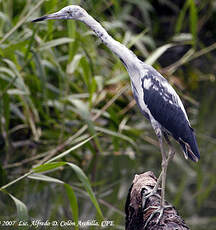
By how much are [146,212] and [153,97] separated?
711mm

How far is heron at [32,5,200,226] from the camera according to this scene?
3.48 meters

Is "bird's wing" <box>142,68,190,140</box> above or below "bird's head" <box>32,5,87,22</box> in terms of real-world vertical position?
below

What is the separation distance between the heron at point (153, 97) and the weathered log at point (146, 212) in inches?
2.2

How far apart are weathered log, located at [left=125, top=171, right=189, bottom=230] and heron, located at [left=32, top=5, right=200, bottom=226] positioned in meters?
0.06

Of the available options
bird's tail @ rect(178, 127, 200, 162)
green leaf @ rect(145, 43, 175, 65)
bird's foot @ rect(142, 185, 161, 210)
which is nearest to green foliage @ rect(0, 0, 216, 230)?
green leaf @ rect(145, 43, 175, 65)

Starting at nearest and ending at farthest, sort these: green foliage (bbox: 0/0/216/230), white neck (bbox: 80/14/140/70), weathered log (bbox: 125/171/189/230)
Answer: weathered log (bbox: 125/171/189/230) → white neck (bbox: 80/14/140/70) → green foliage (bbox: 0/0/216/230)

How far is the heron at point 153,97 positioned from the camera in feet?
11.4

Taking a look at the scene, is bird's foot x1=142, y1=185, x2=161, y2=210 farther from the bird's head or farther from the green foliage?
the green foliage

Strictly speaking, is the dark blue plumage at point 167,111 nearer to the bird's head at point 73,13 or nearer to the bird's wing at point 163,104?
the bird's wing at point 163,104

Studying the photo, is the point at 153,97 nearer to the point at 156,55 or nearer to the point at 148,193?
the point at 148,193

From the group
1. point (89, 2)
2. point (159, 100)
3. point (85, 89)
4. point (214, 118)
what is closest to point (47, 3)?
point (89, 2)

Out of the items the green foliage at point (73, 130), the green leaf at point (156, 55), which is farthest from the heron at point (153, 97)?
the green leaf at point (156, 55)

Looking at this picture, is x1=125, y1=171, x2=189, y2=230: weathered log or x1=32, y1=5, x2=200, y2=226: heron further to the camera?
x1=32, y1=5, x2=200, y2=226: heron

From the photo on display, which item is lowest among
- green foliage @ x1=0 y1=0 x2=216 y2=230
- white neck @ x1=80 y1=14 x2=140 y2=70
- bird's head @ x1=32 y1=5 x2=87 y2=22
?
green foliage @ x1=0 y1=0 x2=216 y2=230
